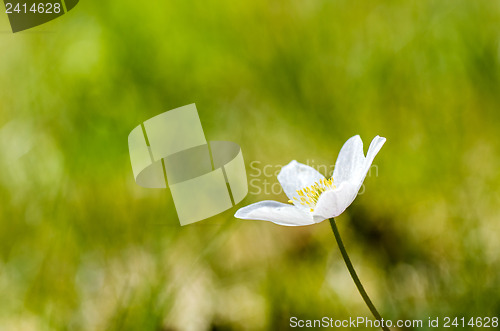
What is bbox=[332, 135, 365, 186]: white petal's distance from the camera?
513 millimetres

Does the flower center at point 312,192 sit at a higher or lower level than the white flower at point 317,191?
lower

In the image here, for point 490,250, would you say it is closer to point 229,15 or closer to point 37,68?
point 229,15

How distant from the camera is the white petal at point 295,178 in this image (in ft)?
2.00

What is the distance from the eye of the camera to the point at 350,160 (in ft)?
1.77

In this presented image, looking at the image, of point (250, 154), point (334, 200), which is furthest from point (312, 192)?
point (250, 154)

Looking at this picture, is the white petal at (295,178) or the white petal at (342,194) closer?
the white petal at (342,194)

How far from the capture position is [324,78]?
3.34ft

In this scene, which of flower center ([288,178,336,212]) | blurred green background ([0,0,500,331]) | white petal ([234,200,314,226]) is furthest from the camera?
blurred green background ([0,0,500,331])

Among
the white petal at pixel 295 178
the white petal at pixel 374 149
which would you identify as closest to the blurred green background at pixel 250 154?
the white petal at pixel 295 178

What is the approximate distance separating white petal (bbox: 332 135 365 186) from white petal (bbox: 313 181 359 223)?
0.13ft

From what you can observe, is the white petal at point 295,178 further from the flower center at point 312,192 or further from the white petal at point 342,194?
the white petal at point 342,194

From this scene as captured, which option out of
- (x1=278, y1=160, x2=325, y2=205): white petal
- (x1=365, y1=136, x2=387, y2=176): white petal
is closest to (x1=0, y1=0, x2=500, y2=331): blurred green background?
(x1=278, y1=160, x2=325, y2=205): white petal

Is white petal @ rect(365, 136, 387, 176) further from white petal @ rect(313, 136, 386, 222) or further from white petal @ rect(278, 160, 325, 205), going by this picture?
white petal @ rect(278, 160, 325, 205)

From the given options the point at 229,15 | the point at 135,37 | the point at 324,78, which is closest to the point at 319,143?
the point at 324,78
